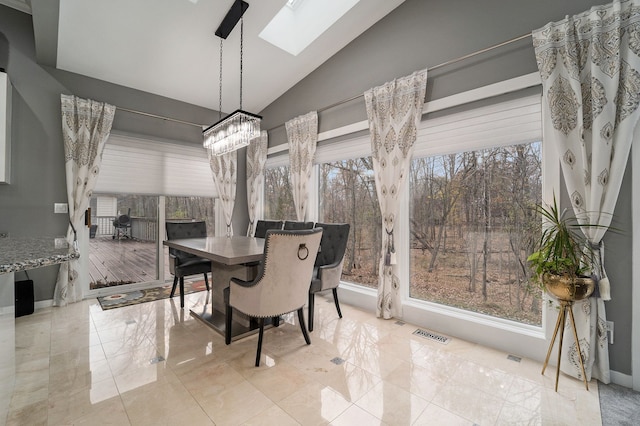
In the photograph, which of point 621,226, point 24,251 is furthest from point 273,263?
point 621,226

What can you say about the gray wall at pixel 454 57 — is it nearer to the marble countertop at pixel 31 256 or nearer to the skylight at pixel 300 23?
the skylight at pixel 300 23

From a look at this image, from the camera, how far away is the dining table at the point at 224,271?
2.31 m

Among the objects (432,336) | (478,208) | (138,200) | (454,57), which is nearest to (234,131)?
(454,57)

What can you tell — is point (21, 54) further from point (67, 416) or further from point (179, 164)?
point (67, 416)

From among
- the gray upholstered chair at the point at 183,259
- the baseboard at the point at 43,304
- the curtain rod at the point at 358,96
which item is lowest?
the baseboard at the point at 43,304

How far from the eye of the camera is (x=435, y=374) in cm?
203

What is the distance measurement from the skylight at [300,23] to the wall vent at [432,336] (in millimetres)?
3559

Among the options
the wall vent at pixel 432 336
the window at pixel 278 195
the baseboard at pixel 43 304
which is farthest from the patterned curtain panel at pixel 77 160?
the wall vent at pixel 432 336

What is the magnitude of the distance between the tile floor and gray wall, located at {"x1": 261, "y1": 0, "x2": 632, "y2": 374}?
80cm

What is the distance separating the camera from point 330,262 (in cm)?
321

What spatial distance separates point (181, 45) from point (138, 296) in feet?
10.7

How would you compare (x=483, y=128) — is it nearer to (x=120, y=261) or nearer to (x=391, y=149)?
(x=391, y=149)

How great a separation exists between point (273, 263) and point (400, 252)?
162cm

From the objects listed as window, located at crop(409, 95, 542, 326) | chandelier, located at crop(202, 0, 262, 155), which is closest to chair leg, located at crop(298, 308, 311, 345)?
window, located at crop(409, 95, 542, 326)
